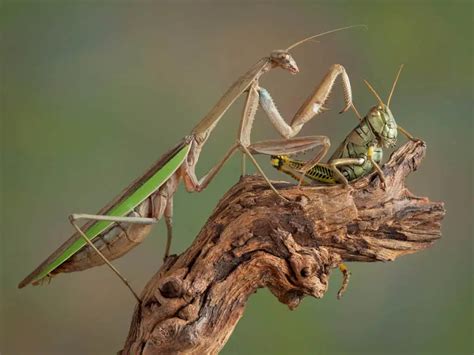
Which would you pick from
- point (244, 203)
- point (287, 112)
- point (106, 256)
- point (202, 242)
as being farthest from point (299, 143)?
point (287, 112)

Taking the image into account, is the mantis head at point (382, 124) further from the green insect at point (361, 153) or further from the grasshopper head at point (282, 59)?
the grasshopper head at point (282, 59)

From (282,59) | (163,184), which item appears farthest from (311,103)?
(163,184)

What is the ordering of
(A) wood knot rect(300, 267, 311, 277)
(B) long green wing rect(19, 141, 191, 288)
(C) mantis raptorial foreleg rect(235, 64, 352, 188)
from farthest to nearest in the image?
(B) long green wing rect(19, 141, 191, 288) → (C) mantis raptorial foreleg rect(235, 64, 352, 188) → (A) wood knot rect(300, 267, 311, 277)

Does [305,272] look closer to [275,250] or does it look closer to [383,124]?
[275,250]

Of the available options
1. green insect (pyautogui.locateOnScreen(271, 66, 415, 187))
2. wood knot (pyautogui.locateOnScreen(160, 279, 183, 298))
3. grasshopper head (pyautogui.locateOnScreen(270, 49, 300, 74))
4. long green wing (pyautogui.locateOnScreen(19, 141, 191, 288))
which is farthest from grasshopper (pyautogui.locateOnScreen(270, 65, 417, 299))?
wood knot (pyautogui.locateOnScreen(160, 279, 183, 298))

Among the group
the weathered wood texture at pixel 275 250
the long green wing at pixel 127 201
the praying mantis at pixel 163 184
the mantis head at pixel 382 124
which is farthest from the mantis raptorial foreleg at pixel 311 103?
the long green wing at pixel 127 201

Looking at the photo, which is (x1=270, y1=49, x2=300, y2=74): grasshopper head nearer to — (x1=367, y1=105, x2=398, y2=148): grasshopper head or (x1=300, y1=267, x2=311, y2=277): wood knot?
(x1=367, y1=105, x2=398, y2=148): grasshopper head

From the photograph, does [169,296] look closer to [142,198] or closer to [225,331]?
[225,331]
